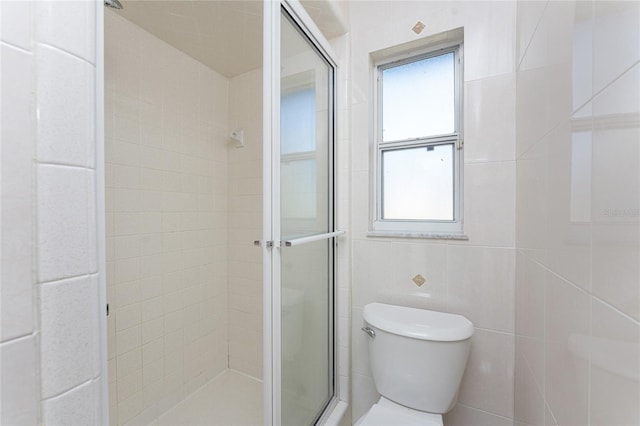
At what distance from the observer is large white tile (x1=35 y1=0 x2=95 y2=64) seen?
15.7 inches

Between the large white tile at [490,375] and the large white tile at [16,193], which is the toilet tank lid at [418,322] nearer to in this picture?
the large white tile at [490,375]

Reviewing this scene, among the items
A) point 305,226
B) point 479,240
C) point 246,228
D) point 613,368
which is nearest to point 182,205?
point 246,228

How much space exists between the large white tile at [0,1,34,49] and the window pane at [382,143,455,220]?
55.1 inches

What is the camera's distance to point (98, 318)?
460 mm

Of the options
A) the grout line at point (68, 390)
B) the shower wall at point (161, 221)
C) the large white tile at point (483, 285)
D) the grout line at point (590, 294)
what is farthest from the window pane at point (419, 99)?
the grout line at point (68, 390)

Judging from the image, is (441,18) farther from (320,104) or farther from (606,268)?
(606,268)

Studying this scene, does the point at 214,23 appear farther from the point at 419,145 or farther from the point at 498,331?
the point at 498,331

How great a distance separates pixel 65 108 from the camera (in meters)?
0.42

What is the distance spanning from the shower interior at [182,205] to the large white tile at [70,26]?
121cm

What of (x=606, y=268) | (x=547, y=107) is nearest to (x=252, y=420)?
(x=606, y=268)

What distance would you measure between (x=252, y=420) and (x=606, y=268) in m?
1.89

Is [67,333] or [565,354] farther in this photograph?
[565,354]

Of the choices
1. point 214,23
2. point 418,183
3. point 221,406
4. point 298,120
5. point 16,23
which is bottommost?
point 221,406

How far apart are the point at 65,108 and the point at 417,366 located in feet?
4.33
